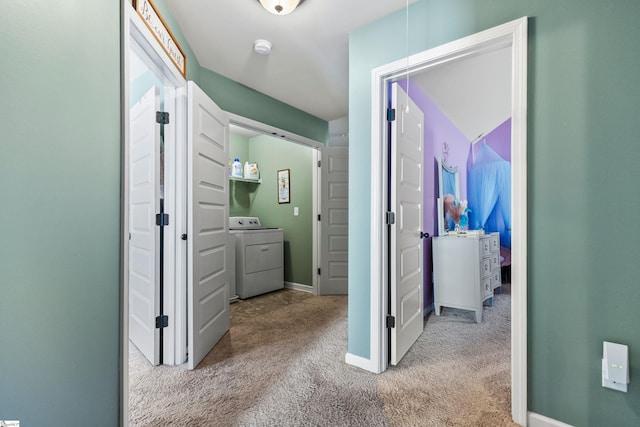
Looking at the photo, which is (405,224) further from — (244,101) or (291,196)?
(291,196)

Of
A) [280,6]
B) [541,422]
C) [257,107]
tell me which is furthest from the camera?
[257,107]

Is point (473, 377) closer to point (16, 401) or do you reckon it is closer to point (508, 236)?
point (16, 401)

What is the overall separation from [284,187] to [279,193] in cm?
14

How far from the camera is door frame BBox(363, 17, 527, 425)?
1.40m

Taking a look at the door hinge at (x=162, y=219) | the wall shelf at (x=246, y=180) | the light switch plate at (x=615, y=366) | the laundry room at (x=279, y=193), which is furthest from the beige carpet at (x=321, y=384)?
the wall shelf at (x=246, y=180)

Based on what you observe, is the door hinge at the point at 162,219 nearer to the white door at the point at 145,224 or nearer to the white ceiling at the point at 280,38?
the white door at the point at 145,224

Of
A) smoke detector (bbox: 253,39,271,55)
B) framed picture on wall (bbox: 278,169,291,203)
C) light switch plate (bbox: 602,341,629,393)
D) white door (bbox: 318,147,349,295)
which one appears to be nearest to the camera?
light switch plate (bbox: 602,341,629,393)

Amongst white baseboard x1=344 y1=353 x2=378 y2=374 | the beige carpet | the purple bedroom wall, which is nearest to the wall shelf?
the beige carpet

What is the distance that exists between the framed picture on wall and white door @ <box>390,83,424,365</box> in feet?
7.56

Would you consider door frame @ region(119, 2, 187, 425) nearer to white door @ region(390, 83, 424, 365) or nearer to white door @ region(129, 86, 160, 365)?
white door @ region(129, 86, 160, 365)

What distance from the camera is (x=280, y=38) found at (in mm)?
2158

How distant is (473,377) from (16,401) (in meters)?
2.19

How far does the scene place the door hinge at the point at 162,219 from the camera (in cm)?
197

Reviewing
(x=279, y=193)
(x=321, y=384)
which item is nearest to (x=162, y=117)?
(x=321, y=384)
